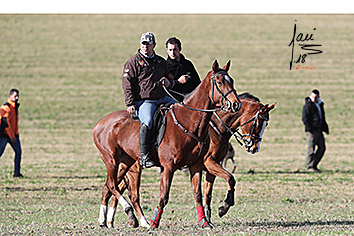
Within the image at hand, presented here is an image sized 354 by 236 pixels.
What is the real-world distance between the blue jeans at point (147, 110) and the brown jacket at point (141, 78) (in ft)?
0.27

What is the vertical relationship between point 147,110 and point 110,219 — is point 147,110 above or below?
above

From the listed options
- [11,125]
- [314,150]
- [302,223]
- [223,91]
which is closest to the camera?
[223,91]

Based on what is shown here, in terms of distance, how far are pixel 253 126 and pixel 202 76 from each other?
3248 cm

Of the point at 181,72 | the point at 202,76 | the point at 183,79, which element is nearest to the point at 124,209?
the point at 183,79

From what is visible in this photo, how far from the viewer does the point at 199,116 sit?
9.51m

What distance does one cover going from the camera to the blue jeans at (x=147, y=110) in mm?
9641

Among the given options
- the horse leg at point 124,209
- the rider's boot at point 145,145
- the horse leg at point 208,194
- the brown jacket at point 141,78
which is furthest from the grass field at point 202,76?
the brown jacket at point 141,78

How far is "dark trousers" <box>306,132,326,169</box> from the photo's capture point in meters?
21.0

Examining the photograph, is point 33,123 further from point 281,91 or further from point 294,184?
point 294,184

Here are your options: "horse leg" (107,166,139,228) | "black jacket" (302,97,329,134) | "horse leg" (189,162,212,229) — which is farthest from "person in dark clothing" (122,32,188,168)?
"black jacket" (302,97,329,134)

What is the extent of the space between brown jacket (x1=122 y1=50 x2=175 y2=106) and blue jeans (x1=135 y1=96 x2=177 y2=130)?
0.08 meters

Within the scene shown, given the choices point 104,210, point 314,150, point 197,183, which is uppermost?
point 314,150

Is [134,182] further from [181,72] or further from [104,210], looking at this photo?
[181,72]

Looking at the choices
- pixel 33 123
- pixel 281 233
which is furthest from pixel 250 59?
pixel 281 233
